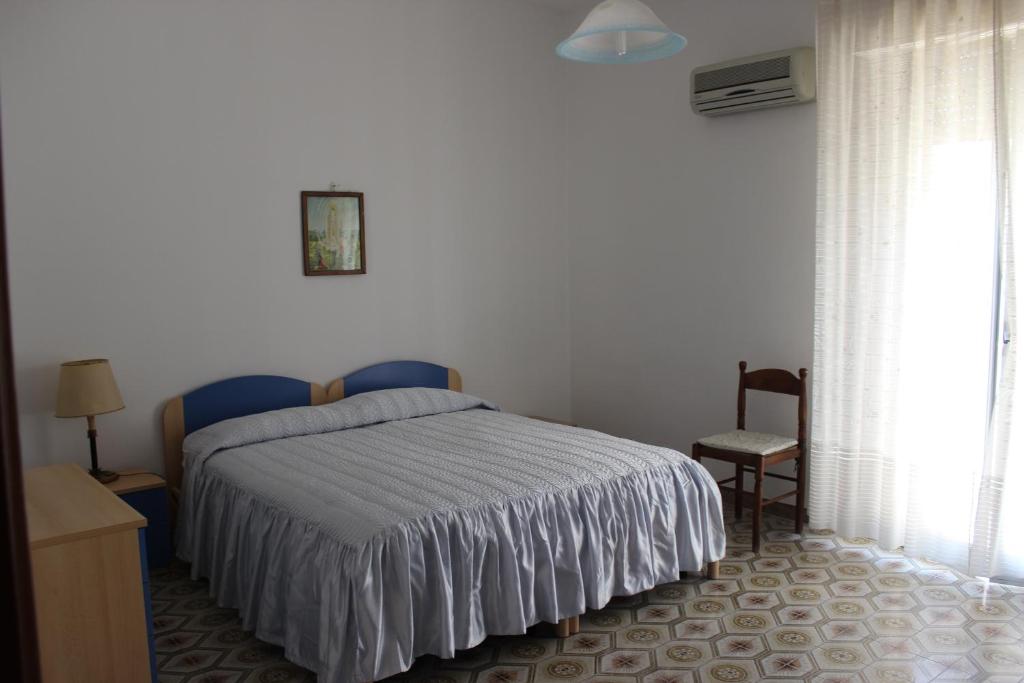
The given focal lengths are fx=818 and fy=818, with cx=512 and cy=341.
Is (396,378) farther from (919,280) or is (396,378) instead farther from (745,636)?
(919,280)

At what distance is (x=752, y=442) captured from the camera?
3.93 m

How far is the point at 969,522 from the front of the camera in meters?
3.45

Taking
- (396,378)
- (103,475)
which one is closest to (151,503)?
(103,475)

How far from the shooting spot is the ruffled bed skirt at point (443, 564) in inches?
98.9

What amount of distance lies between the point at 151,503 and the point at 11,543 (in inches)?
125

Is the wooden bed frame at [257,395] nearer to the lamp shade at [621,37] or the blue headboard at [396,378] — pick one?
the blue headboard at [396,378]

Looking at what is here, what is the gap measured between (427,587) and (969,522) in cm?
235

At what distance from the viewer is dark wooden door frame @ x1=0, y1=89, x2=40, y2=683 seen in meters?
0.61

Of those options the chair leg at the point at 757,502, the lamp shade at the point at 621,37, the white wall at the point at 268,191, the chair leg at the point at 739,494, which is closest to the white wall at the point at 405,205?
the white wall at the point at 268,191

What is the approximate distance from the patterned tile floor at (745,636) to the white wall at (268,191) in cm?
119

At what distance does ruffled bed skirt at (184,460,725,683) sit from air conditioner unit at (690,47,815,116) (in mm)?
1871

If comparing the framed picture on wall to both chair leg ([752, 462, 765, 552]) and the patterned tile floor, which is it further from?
chair leg ([752, 462, 765, 552])

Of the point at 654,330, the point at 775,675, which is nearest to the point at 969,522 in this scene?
the point at 775,675

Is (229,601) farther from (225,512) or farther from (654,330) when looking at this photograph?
(654,330)
